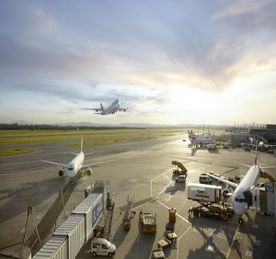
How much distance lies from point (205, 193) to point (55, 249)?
24.0 metres

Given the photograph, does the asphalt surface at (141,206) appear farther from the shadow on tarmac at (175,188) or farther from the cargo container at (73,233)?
the cargo container at (73,233)

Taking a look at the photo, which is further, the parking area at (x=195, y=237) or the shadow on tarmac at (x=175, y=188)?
the shadow on tarmac at (x=175, y=188)

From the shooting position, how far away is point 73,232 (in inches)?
754

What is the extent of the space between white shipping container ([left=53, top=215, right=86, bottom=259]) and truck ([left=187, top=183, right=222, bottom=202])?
19.1 metres

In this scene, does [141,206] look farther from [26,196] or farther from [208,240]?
[26,196]

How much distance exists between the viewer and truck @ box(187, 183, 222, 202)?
34.6m

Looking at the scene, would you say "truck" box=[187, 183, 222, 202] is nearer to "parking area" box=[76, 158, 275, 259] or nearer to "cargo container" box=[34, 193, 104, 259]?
"parking area" box=[76, 158, 275, 259]

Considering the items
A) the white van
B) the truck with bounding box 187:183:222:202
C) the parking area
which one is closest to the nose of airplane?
the parking area

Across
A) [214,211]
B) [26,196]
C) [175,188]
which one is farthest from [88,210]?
[175,188]

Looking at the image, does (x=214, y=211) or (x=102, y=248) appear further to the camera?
(x=214, y=211)

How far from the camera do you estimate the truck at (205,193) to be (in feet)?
113

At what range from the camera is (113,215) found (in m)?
33.3

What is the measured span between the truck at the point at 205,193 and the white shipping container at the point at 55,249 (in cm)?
2240

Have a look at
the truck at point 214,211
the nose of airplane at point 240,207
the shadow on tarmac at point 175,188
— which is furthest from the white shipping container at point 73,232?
the shadow on tarmac at point 175,188
